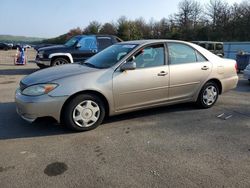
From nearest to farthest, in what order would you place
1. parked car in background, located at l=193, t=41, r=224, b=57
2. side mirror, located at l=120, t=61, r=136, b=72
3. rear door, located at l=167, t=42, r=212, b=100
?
side mirror, located at l=120, t=61, r=136, b=72 < rear door, located at l=167, t=42, r=212, b=100 < parked car in background, located at l=193, t=41, r=224, b=57

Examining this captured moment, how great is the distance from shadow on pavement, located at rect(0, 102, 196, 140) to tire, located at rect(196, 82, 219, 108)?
389 millimetres

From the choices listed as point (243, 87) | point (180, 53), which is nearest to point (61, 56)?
point (243, 87)

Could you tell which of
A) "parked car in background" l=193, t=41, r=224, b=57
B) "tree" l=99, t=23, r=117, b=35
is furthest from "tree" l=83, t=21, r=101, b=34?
"parked car in background" l=193, t=41, r=224, b=57

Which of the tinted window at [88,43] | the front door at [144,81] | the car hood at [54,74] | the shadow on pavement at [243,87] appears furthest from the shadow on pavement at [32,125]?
the tinted window at [88,43]

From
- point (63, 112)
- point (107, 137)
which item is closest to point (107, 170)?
point (107, 137)

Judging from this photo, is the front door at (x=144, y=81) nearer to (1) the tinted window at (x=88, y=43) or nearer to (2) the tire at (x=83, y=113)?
(2) the tire at (x=83, y=113)

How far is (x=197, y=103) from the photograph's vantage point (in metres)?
6.41

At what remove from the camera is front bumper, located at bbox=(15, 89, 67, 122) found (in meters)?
4.63

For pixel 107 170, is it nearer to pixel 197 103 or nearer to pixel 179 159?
pixel 179 159

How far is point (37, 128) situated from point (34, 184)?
1953mm

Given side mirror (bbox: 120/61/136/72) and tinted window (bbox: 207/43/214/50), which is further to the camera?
tinted window (bbox: 207/43/214/50)

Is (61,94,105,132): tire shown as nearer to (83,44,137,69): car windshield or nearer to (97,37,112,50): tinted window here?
(83,44,137,69): car windshield

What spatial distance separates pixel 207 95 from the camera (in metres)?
6.43

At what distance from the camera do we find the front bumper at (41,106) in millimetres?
4633
